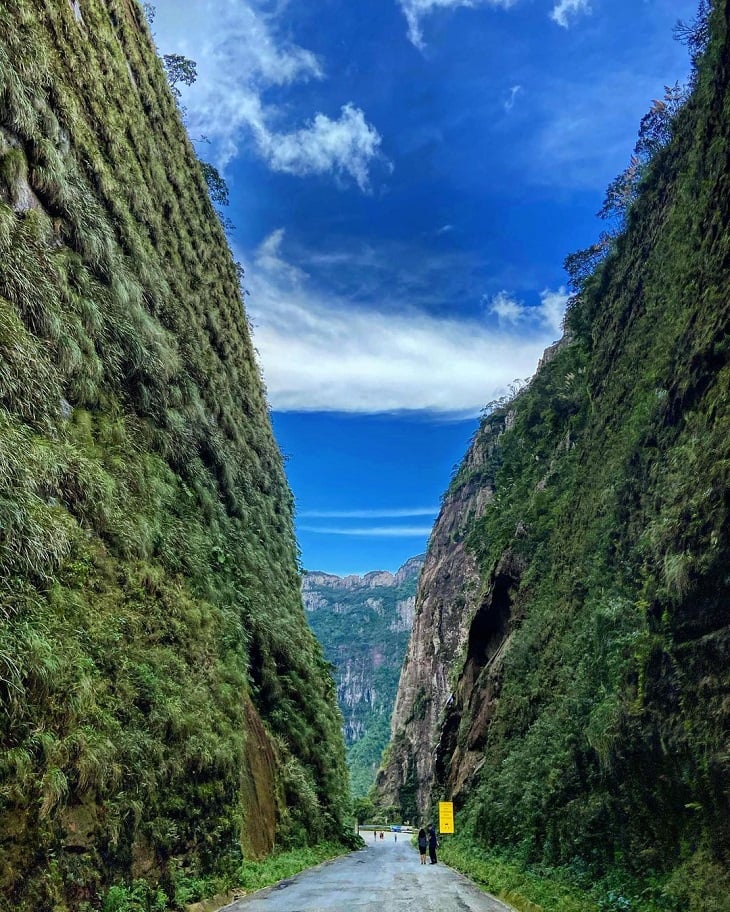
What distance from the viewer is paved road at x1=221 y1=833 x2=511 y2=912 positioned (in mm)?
9531

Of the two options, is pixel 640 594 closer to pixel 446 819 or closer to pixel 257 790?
pixel 257 790

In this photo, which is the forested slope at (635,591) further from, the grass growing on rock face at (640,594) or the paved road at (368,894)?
the paved road at (368,894)

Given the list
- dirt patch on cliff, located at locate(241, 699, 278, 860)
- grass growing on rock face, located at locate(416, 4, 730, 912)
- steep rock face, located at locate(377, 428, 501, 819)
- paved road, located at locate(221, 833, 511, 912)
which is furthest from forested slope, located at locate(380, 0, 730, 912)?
steep rock face, located at locate(377, 428, 501, 819)

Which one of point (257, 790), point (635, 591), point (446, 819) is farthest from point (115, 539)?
point (446, 819)

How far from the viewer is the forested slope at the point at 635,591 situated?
7559 mm

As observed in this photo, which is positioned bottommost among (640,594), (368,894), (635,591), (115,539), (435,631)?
(368,894)

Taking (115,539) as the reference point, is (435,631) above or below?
above

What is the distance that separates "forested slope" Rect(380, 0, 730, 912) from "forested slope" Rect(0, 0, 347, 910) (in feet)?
20.2

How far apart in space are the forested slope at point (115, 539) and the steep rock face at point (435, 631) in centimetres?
4115

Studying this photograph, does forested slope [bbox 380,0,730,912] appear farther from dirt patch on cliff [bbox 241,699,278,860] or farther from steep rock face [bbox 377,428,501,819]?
steep rock face [bbox 377,428,501,819]

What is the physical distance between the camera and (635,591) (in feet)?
40.3

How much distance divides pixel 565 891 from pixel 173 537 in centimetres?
901

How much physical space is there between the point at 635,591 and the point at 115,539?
996cm

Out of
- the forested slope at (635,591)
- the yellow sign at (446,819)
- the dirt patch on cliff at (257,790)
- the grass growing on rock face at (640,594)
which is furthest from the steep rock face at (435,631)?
the dirt patch on cliff at (257,790)
